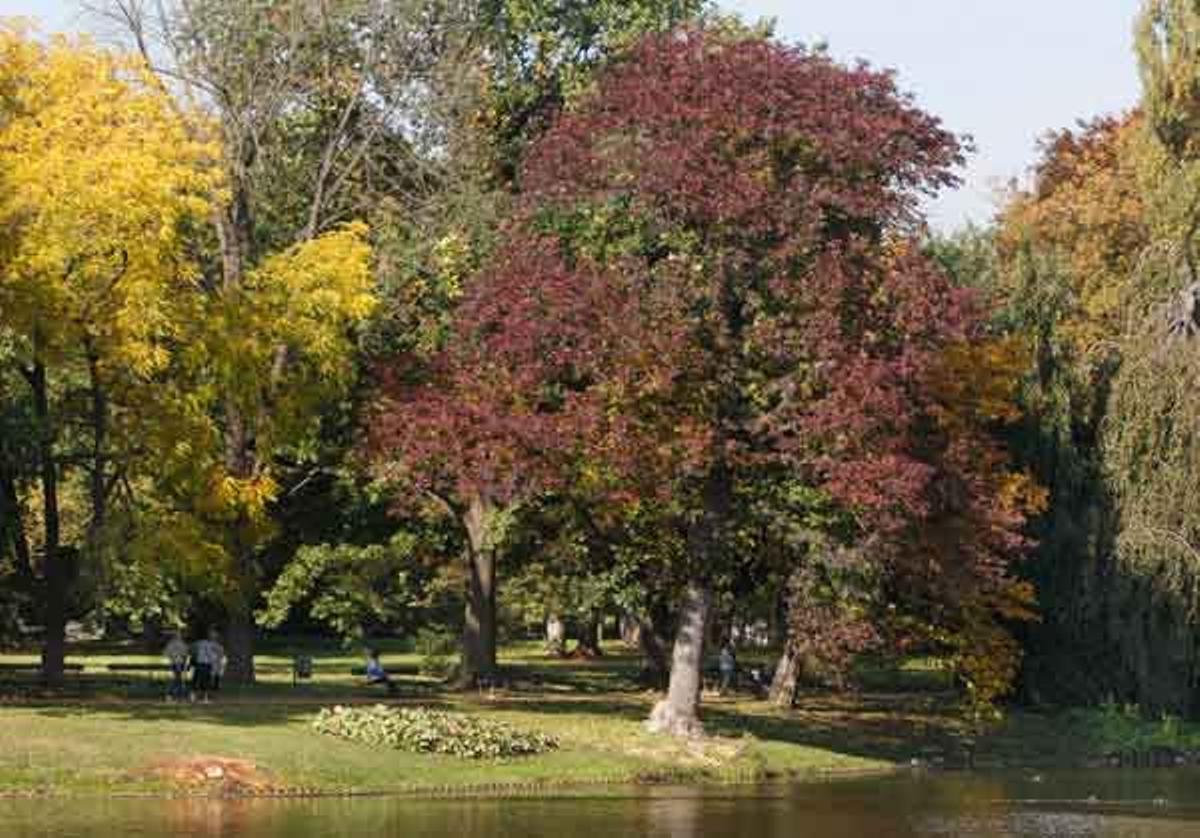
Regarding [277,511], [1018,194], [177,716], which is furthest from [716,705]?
[1018,194]

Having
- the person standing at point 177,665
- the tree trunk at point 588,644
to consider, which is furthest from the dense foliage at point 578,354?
the tree trunk at point 588,644

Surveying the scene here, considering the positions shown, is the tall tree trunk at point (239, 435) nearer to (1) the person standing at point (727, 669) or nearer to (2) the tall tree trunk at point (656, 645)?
(2) the tall tree trunk at point (656, 645)

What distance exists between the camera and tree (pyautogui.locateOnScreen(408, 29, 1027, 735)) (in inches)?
1756

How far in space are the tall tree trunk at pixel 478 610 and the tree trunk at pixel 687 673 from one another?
9460 mm

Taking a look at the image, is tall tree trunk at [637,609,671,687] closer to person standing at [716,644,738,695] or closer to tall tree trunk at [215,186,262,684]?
person standing at [716,644,738,695]

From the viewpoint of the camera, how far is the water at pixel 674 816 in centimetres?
3116

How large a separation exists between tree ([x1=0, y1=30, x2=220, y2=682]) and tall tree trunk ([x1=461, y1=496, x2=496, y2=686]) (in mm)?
10579

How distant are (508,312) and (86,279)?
836 cm

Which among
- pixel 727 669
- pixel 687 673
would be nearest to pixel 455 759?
pixel 687 673

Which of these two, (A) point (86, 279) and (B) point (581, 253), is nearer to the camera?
(A) point (86, 279)

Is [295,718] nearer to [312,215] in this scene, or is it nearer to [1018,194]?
[312,215]

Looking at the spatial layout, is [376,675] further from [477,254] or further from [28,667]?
[28,667]

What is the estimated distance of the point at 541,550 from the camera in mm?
56594

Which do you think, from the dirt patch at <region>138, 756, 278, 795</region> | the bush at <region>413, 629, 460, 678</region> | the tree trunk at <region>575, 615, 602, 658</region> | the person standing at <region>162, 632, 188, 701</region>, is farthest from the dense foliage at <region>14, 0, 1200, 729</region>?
the tree trunk at <region>575, 615, 602, 658</region>
